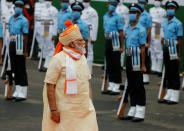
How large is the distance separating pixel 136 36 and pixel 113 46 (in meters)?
3.41

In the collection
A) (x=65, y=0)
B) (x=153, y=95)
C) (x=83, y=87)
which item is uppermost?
(x=65, y=0)

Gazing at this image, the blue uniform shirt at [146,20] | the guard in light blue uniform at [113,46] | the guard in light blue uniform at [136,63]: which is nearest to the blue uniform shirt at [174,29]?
the guard in light blue uniform at [113,46]

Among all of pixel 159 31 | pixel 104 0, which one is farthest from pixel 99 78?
pixel 104 0

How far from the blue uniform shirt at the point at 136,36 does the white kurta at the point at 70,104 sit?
4.27 meters

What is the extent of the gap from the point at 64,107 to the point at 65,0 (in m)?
11.2

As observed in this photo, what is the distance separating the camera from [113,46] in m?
16.1

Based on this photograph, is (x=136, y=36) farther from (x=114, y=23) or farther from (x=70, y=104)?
(x=70, y=104)

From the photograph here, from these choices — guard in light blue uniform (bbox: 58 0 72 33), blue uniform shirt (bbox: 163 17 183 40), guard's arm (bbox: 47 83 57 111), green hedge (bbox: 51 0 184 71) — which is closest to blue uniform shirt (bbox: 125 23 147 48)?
blue uniform shirt (bbox: 163 17 183 40)

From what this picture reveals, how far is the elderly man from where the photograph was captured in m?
8.41

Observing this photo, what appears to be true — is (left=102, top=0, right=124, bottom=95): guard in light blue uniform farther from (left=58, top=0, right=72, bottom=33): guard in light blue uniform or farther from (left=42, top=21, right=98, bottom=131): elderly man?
(left=42, top=21, right=98, bottom=131): elderly man

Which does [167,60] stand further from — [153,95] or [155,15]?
[155,15]

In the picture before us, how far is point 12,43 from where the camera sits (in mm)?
14656

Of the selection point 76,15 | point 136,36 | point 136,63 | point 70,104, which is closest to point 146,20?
point 76,15

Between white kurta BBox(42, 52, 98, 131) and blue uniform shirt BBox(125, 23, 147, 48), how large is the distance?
4270 millimetres
